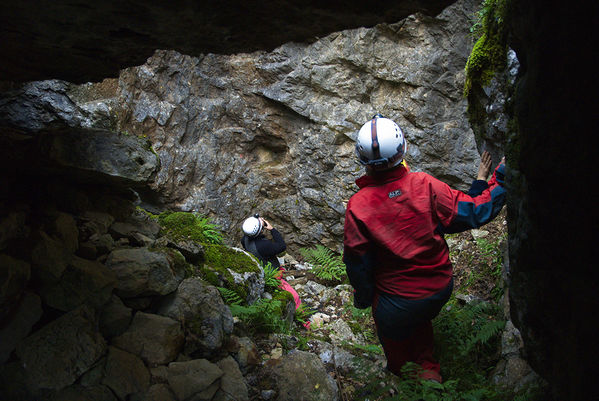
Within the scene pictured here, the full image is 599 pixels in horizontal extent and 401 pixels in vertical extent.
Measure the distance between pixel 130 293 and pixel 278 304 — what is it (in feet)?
5.38

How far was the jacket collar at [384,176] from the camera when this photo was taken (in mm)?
3549

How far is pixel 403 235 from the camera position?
3.35 metres

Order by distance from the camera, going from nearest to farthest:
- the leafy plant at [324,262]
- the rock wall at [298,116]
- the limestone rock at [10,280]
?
the limestone rock at [10,280], the leafy plant at [324,262], the rock wall at [298,116]

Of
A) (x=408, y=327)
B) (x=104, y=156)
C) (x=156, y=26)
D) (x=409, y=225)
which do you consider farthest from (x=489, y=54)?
→ (x=104, y=156)

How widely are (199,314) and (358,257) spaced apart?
1455 mm

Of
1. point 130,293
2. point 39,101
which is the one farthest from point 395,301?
point 39,101

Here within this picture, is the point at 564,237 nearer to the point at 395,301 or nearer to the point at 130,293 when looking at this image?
the point at 395,301

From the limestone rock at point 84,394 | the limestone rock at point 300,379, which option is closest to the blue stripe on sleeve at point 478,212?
the limestone rock at point 300,379

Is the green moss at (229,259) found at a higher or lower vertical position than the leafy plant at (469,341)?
higher

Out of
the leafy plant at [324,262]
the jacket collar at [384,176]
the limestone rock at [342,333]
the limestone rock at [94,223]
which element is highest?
the jacket collar at [384,176]

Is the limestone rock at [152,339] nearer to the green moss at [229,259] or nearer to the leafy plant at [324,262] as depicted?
the green moss at [229,259]

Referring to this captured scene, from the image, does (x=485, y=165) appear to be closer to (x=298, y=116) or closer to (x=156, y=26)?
(x=156, y=26)

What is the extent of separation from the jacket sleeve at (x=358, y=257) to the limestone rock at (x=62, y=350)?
6.67 ft

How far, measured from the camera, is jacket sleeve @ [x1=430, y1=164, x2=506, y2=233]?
3.17 meters
